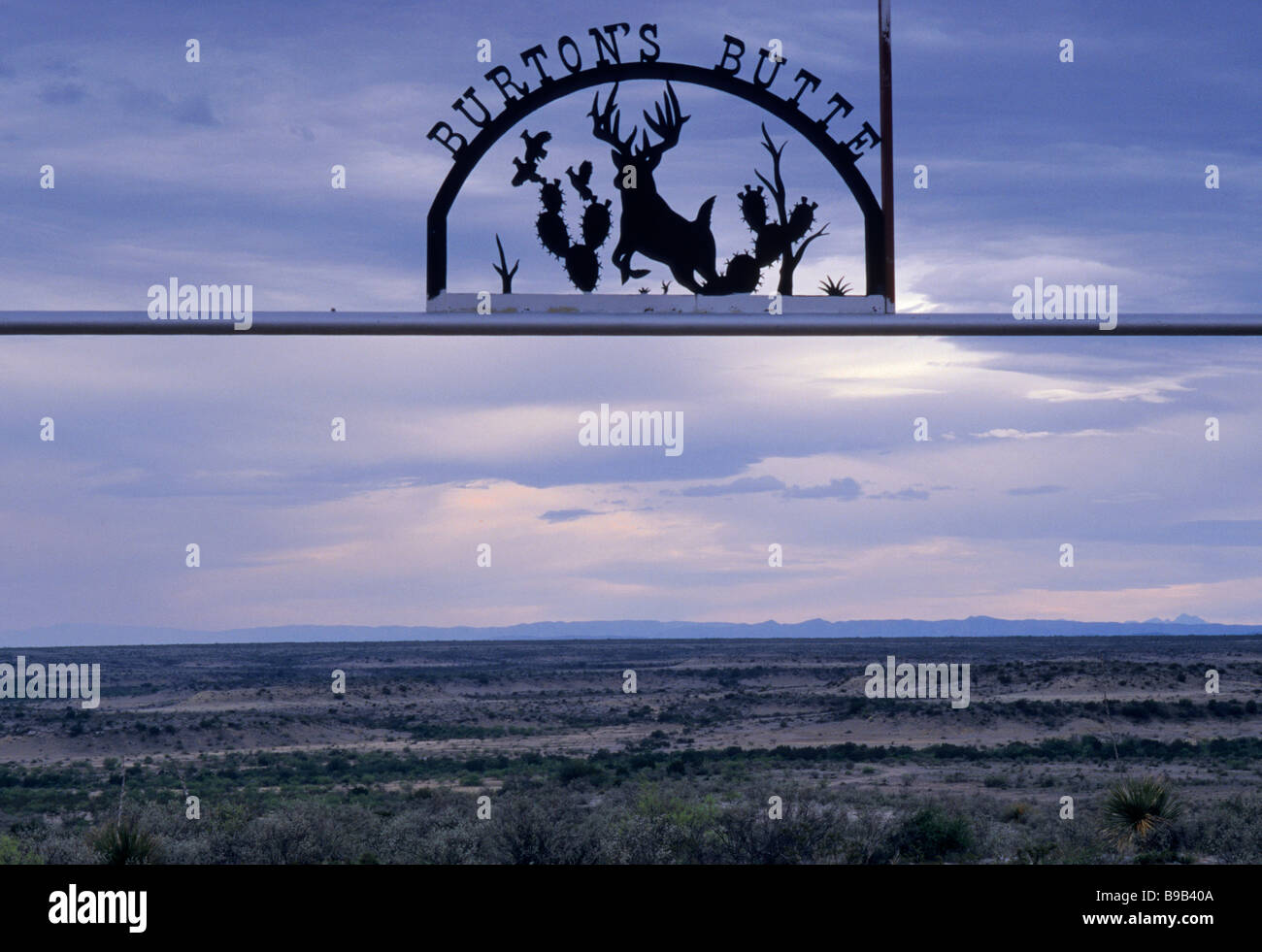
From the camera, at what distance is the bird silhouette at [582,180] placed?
6.98 meters

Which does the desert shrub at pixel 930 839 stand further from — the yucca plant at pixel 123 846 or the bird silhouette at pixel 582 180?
the bird silhouette at pixel 582 180

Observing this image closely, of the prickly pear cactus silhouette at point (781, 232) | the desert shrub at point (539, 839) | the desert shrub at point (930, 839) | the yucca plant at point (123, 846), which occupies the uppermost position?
the prickly pear cactus silhouette at point (781, 232)

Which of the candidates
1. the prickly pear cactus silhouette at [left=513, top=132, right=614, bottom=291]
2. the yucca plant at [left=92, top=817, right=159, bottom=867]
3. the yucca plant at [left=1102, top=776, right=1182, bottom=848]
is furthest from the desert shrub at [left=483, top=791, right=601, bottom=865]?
the prickly pear cactus silhouette at [left=513, top=132, right=614, bottom=291]

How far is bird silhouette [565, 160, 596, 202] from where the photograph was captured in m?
6.98

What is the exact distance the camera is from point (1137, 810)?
15.2m

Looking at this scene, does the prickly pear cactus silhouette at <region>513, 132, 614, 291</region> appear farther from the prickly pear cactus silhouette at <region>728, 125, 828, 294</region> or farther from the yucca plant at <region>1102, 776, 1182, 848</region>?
the yucca plant at <region>1102, 776, 1182, 848</region>

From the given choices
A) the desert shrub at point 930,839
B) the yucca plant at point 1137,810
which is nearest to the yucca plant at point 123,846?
the desert shrub at point 930,839

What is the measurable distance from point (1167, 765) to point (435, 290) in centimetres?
2997

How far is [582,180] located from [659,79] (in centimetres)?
67

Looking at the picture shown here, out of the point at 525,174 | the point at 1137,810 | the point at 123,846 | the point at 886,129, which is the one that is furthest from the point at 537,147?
the point at 1137,810
